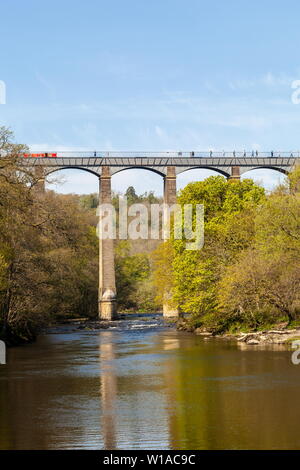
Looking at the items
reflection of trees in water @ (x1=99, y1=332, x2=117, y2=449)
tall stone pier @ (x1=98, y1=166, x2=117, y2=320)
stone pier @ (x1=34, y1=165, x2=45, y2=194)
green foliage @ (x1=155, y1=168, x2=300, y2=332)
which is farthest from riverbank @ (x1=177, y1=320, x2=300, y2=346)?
tall stone pier @ (x1=98, y1=166, x2=117, y2=320)

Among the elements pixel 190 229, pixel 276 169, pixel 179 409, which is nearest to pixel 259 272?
pixel 190 229

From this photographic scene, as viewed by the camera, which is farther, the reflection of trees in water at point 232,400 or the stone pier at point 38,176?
the stone pier at point 38,176

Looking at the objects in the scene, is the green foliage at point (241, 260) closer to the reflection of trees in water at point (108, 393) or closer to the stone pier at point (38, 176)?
the reflection of trees in water at point (108, 393)

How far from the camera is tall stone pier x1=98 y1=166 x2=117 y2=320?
73562 millimetres

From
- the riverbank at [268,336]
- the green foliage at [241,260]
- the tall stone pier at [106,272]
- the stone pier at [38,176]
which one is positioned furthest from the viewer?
the tall stone pier at [106,272]

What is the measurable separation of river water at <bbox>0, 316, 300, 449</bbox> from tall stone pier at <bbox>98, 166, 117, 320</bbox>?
3478 cm

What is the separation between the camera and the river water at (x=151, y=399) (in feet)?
57.6

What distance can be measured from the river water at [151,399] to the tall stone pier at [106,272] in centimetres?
3478

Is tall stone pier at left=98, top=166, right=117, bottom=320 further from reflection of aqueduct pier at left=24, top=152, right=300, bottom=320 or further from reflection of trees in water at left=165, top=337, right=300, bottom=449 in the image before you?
reflection of trees in water at left=165, top=337, right=300, bottom=449

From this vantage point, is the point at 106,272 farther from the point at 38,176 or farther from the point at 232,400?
the point at 232,400

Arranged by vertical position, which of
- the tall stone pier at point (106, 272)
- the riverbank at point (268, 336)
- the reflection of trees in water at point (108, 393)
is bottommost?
the reflection of trees in water at point (108, 393)

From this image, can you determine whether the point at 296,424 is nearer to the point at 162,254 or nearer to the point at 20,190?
the point at 20,190

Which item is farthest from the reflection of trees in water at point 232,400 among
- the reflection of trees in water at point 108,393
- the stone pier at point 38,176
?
the stone pier at point 38,176

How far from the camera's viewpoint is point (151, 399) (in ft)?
75.3
